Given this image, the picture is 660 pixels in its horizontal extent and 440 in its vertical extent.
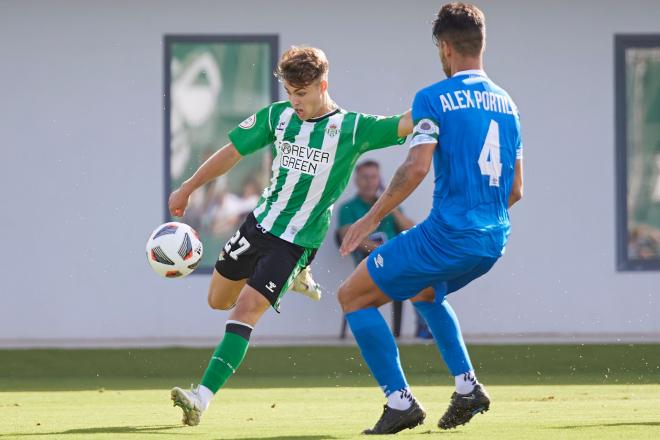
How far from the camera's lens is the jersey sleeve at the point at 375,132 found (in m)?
7.27

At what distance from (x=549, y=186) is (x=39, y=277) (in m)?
4.94

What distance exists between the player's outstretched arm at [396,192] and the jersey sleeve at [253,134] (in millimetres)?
1540

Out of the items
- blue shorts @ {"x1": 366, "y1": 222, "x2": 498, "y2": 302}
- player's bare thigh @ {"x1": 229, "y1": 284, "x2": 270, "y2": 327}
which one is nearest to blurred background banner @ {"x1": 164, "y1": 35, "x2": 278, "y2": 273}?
player's bare thigh @ {"x1": 229, "y1": 284, "x2": 270, "y2": 327}

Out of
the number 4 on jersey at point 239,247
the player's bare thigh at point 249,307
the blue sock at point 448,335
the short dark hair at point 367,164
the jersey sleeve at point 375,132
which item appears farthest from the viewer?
the short dark hair at point 367,164

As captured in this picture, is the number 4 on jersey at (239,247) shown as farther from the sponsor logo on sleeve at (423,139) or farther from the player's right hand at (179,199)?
the sponsor logo on sleeve at (423,139)

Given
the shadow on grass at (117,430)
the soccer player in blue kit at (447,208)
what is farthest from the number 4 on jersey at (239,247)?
the soccer player in blue kit at (447,208)

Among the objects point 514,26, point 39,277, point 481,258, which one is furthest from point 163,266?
point 514,26

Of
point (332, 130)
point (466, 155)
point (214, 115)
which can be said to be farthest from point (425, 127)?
point (214, 115)

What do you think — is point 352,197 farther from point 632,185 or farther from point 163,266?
point 163,266

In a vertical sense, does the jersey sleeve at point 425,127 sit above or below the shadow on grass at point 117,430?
above

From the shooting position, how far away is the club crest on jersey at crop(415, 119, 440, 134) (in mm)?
6062

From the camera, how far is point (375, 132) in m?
7.31

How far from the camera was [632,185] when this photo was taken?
13820 mm

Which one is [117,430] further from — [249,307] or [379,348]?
[379,348]
